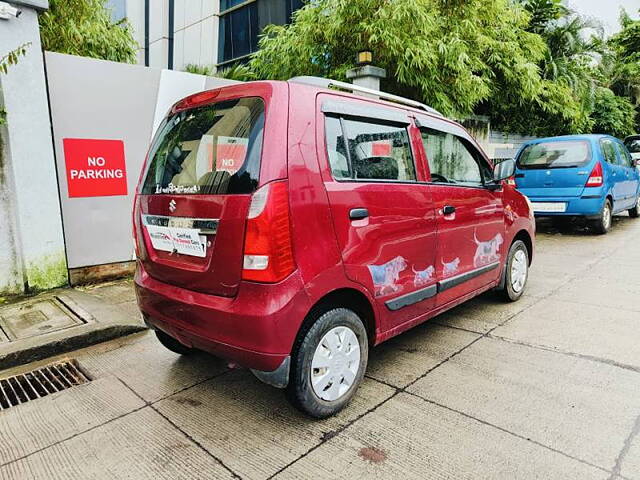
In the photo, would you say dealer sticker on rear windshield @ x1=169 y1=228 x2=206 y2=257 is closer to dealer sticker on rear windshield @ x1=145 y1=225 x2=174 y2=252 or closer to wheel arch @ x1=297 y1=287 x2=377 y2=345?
dealer sticker on rear windshield @ x1=145 y1=225 x2=174 y2=252

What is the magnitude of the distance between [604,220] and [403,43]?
488 centimetres

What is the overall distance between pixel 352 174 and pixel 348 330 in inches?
35.8

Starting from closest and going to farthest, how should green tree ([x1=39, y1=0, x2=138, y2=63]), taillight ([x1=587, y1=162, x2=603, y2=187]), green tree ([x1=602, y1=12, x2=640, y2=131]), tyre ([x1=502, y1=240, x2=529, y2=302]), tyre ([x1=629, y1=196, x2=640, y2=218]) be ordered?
tyre ([x1=502, y1=240, x2=529, y2=302])
green tree ([x1=39, y1=0, x2=138, y2=63])
taillight ([x1=587, y1=162, x2=603, y2=187])
tyre ([x1=629, y1=196, x2=640, y2=218])
green tree ([x1=602, y1=12, x2=640, y2=131])

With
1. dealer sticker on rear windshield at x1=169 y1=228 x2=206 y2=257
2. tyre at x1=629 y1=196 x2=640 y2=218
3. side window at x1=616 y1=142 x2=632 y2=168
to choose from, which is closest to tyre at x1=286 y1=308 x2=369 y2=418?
dealer sticker on rear windshield at x1=169 y1=228 x2=206 y2=257

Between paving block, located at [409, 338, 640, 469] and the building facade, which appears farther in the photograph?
the building facade

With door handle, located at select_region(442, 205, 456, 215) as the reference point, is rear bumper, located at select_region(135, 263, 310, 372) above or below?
below

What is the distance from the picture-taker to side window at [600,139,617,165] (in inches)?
309

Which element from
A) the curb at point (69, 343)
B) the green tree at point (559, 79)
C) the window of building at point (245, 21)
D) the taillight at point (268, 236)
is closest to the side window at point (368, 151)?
the taillight at point (268, 236)

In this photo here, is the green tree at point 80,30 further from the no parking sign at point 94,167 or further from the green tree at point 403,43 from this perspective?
the green tree at point 403,43

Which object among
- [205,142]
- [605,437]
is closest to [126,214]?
[205,142]

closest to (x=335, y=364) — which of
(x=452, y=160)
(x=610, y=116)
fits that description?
(x=452, y=160)

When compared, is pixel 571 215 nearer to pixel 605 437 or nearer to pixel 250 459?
pixel 605 437

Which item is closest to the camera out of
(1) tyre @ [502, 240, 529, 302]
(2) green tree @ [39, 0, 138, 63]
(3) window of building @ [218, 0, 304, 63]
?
(1) tyre @ [502, 240, 529, 302]

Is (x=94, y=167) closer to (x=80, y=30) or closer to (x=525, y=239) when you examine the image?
(x=80, y=30)
